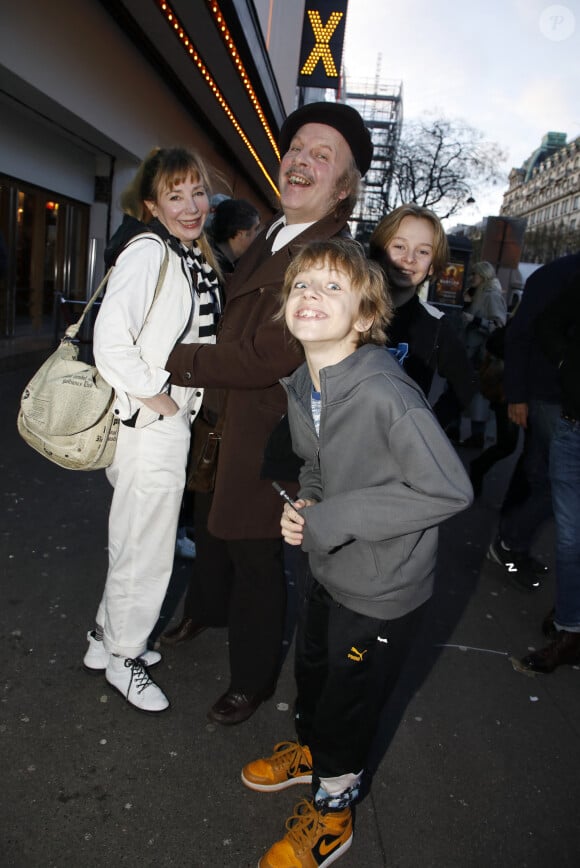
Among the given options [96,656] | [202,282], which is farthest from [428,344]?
[96,656]

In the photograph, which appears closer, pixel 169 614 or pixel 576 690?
pixel 576 690

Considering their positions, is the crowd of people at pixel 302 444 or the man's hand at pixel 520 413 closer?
the crowd of people at pixel 302 444

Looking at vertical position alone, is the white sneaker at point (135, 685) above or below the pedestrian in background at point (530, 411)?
below

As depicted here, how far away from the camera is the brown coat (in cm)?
209

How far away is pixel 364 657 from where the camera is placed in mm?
1808

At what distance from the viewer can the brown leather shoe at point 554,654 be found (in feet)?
10.3

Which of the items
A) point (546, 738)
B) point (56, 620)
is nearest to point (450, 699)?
point (546, 738)

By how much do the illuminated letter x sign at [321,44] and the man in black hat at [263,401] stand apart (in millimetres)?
11354

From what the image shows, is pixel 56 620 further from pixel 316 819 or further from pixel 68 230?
pixel 68 230

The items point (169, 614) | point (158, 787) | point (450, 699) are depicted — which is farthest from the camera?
point (169, 614)

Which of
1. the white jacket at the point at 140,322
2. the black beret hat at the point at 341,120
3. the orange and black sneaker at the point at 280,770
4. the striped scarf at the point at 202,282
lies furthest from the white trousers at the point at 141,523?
the black beret hat at the point at 341,120

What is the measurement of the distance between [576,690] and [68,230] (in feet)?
36.6

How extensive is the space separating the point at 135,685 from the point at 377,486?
149 centimetres

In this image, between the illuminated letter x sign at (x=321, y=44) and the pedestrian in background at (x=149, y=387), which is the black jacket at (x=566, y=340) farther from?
the illuminated letter x sign at (x=321, y=44)
